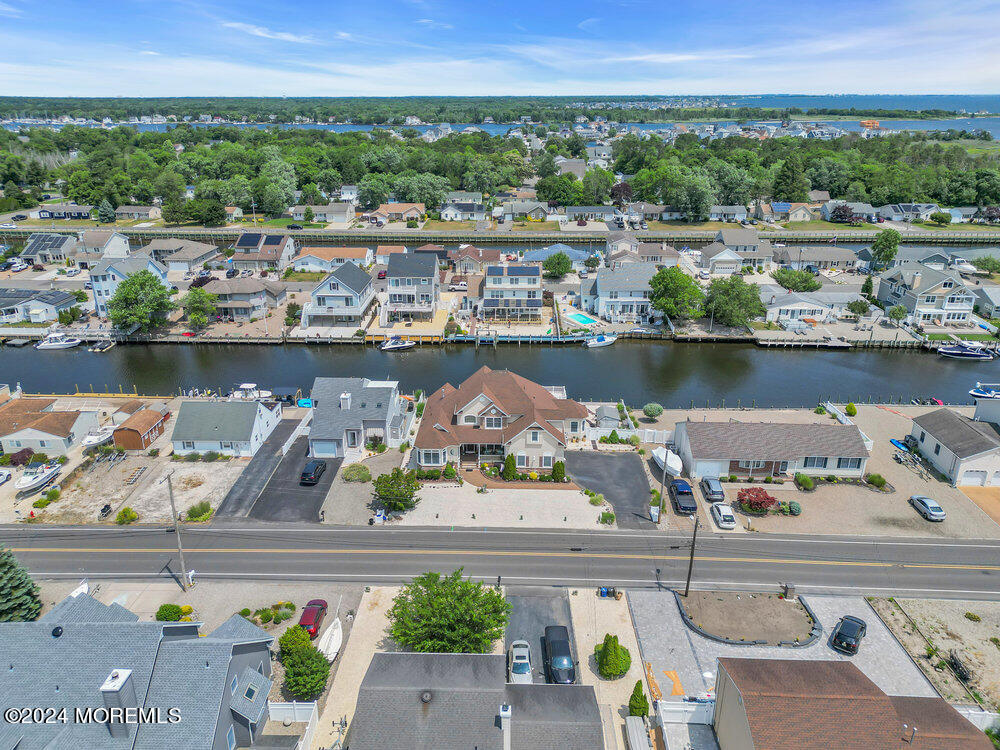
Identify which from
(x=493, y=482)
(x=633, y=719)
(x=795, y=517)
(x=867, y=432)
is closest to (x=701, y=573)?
(x=795, y=517)

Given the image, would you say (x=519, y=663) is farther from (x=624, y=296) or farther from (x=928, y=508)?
(x=624, y=296)

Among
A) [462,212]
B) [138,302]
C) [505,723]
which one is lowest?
[505,723]

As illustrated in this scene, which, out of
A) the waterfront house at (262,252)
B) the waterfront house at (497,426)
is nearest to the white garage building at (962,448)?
the waterfront house at (497,426)

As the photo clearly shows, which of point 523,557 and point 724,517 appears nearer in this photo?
point 523,557

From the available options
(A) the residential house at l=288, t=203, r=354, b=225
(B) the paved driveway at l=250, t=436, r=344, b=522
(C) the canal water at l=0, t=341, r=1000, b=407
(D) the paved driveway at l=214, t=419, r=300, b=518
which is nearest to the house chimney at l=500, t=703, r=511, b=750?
(B) the paved driveway at l=250, t=436, r=344, b=522

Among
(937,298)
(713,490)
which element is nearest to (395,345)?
(713,490)

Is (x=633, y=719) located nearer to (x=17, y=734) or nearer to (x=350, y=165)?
(x=17, y=734)
